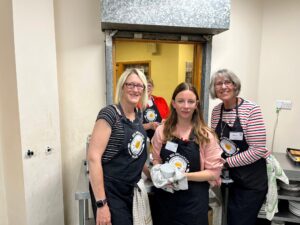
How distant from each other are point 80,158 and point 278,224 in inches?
61.6

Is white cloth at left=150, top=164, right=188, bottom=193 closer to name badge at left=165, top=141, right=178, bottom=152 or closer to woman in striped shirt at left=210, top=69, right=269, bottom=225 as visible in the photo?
name badge at left=165, top=141, right=178, bottom=152

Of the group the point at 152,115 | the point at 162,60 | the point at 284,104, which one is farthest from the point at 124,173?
the point at 284,104

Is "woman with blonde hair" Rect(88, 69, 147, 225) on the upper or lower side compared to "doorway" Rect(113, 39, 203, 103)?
lower

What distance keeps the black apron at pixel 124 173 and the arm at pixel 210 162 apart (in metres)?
0.29

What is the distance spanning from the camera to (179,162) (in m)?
1.33

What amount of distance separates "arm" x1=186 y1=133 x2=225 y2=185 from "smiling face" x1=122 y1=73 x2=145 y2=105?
1.39ft

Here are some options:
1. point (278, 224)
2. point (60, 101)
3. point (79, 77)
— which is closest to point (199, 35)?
point (79, 77)

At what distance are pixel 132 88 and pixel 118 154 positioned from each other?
0.32m

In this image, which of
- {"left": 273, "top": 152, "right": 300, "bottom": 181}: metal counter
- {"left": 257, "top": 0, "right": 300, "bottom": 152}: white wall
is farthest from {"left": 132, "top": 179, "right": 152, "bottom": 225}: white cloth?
{"left": 257, "top": 0, "right": 300, "bottom": 152}: white wall

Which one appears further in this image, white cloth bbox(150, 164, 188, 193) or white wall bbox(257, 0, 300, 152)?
white wall bbox(257, 0, 300, 152)

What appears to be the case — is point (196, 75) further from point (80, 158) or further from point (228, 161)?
point (80, 158)

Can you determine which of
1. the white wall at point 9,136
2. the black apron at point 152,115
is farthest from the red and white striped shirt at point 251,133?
the white wall at point 9,136

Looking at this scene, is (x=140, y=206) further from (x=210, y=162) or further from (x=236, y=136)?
(x=236, y=136)

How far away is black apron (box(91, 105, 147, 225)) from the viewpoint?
3.91 ft
